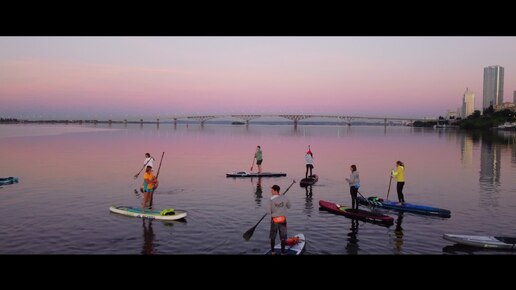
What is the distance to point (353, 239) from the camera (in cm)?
1611

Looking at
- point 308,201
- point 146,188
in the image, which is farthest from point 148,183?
point 308,201

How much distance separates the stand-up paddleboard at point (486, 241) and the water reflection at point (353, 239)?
128 inches

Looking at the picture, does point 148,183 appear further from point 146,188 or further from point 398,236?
point 398,236

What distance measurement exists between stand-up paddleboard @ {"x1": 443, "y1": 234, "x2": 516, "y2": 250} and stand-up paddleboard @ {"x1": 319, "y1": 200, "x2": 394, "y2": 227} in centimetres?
285

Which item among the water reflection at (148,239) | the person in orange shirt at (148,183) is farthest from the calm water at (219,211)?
the person in orange shirt at (148,183)

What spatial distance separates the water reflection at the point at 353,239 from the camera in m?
14.8

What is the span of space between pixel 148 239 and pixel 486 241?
472 inches

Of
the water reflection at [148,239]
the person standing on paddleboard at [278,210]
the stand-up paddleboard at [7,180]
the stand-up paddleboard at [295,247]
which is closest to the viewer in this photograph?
the person standing on paddleboard at [278,210]

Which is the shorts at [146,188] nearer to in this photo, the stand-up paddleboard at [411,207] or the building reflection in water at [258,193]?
the building reflection in water at [258,193]

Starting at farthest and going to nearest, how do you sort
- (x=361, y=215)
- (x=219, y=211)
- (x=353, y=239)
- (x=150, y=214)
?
(x=219, y=211) → (x=361, y=215) → (x=150, y=214) → (x=353, y=239)

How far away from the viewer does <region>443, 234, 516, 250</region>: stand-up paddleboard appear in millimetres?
14914
